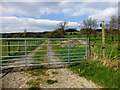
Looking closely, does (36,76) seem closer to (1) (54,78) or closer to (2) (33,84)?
(1) (54,78)

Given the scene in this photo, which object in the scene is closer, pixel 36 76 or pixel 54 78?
pixel 54 78

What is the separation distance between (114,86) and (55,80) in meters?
2.35

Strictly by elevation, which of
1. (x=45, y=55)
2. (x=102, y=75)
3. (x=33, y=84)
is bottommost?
(x=33, y=84)

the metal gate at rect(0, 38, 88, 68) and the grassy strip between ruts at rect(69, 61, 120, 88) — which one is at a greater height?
the metal gate at rect(0, 38, 88, 68)

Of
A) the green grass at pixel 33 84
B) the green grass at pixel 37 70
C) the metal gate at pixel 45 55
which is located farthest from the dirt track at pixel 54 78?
the metal gate at pixel 45 55

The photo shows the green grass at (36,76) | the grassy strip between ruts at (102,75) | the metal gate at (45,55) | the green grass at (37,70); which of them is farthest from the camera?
the metal gate at (45,55)

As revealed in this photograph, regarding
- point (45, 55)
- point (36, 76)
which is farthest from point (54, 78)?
point (45, 55)

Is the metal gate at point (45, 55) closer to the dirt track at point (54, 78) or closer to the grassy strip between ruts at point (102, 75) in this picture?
the dirt track at point (54, 78)

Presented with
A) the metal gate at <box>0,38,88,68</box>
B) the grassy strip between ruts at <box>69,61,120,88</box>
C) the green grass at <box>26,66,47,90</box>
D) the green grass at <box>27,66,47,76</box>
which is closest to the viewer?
the grassy strip between ruts at <box>69,61,120,88</box>

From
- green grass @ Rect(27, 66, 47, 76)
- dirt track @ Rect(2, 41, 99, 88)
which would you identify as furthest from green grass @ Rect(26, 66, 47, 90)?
dirt track @ Rect(2, 41, 99, 88)

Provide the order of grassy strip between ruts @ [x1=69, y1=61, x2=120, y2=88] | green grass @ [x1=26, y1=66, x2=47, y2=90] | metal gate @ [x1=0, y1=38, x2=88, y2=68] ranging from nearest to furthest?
grassy strip between ruts @ [x1=69, y1=61, x2=120, y2=88], green grass @ [x1=26, y1=66, x2=47, y2=90], metal gate @ [x1=0, y1=38, x2=88, y2=68]

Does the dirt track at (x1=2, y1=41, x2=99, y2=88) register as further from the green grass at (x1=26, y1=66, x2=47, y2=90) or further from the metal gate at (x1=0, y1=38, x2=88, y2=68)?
the metal gate at (x1=0, y1=38, x2=88, y2=68)

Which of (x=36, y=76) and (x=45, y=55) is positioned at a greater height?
(x=45, y=55)

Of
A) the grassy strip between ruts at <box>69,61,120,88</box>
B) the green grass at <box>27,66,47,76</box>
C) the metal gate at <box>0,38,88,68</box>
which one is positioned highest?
the metal gate at <box>0,38,88,68</box>
